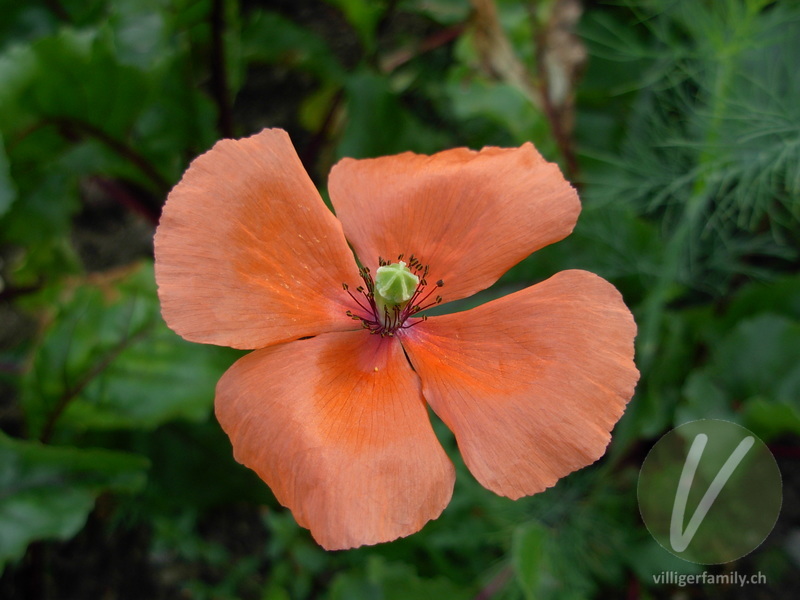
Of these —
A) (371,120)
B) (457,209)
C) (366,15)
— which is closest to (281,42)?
(366,15)

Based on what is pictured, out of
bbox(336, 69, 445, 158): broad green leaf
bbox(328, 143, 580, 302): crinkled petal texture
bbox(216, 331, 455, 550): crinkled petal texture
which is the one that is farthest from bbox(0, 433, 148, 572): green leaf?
bbox(336, 69, 445, 158): broad green leaf

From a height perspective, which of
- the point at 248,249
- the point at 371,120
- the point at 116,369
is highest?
the point at 248,249

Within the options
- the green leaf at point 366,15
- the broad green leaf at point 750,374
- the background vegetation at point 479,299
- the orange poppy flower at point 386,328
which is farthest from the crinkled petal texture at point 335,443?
the green leaf at point 366,15

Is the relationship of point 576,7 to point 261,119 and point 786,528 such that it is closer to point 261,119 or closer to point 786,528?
point 261,119

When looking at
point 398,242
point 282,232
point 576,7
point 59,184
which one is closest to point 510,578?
point 398,242

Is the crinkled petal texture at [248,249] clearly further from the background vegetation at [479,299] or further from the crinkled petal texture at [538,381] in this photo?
the background vegetation at [479,299]

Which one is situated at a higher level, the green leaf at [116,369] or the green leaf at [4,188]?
the green leaf at [4,188]

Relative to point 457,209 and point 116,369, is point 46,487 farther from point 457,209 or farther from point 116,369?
point 457,209
